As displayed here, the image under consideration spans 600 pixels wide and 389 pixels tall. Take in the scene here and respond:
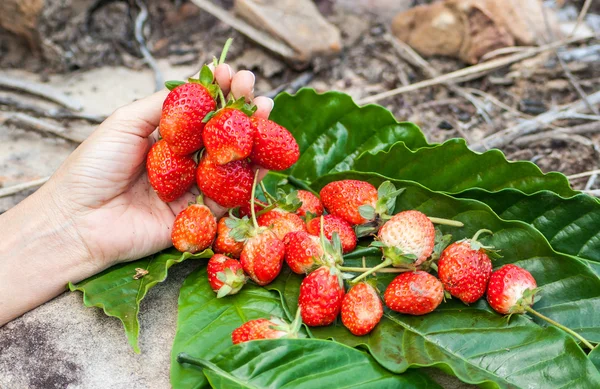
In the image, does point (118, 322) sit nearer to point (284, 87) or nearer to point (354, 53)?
point (284, 87)

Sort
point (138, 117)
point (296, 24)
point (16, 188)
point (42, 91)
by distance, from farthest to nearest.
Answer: point (296, 24), point (42, 91), point (16, 188), point (138, 117)

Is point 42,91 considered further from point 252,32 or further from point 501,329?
point 501,329

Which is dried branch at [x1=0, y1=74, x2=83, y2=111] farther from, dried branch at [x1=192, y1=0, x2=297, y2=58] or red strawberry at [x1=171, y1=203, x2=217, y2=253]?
red strawberry at [x1=171, y1=203, x2=217, y2=253]

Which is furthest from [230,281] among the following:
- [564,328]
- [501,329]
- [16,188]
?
[16,188]

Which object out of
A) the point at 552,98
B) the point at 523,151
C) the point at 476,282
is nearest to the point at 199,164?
the point at 476,282

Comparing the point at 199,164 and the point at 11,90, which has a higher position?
the point at 199,164

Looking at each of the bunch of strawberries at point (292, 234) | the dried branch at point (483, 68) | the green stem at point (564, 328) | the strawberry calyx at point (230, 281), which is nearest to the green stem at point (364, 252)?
the bunch of strawberries at point (292, 234)
